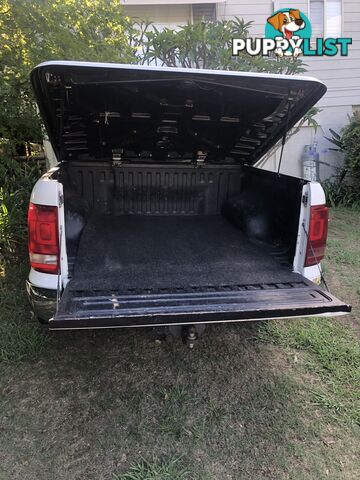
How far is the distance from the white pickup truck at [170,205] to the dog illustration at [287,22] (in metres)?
5.21

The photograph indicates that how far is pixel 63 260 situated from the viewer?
2.44 metres

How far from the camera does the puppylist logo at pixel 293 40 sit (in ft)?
23.8

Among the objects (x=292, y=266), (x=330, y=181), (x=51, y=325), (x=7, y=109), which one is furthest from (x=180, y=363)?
(x=330, y=181)

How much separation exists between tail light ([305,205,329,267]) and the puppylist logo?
5255 mm

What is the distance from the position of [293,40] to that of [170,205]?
554 cm

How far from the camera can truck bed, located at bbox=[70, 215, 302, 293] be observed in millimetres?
2545

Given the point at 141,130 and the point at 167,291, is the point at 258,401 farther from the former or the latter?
the point at 141,130

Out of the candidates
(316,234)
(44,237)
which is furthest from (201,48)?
(44,237)

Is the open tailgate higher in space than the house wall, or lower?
lower

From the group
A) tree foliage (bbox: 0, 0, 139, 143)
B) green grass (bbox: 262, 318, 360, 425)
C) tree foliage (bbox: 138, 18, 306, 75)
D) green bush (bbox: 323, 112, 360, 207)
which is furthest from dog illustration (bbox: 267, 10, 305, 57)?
green grass (bbox: 262, 318, 360, 425)

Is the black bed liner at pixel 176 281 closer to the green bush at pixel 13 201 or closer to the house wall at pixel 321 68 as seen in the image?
the green bush at pixel 13 201

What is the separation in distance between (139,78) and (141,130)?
1094mm

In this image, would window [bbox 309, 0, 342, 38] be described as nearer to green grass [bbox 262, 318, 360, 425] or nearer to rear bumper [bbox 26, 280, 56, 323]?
green grass [bbox 262, 318, 360, 425]

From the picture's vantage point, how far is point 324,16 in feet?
26.5
